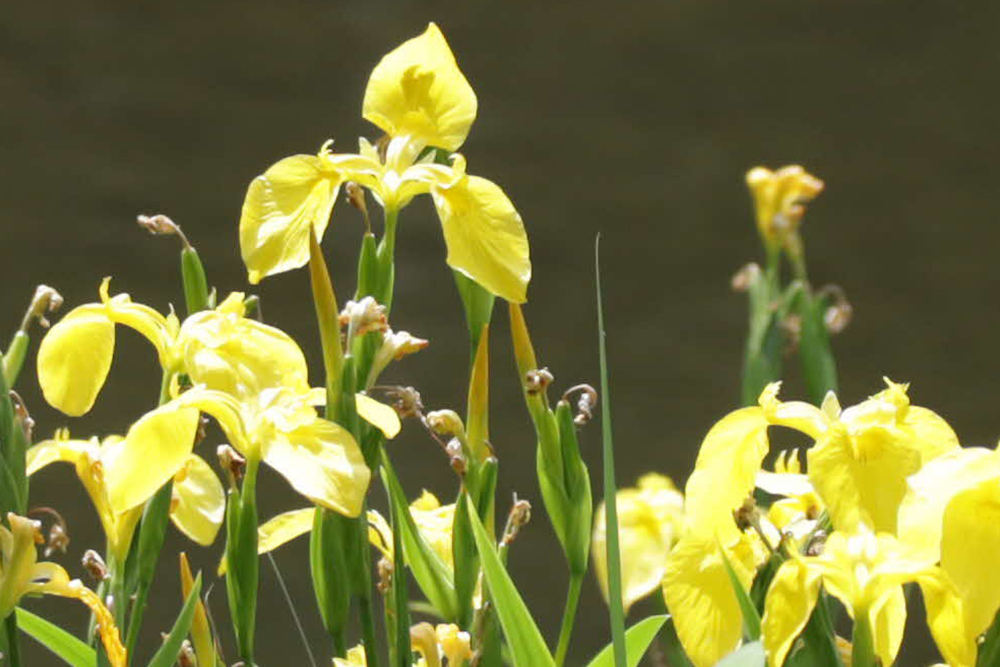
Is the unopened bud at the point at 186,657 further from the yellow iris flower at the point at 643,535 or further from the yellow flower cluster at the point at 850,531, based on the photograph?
the yellow iris flower at the point at 643,535

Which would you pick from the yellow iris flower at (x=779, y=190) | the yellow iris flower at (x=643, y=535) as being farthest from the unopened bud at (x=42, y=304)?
the yellow iris flower at (x=779, y=190)

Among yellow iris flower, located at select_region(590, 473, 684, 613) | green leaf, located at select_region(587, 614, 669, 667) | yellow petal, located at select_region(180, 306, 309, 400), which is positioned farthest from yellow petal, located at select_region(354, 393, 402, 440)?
yellow iris flower, located at select_region(590, 473, 684, 613)

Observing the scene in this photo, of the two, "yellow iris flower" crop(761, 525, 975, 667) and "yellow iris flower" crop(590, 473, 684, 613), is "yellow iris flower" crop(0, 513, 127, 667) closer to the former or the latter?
"yellow iris flower" crop(761, 525, 975, 667)

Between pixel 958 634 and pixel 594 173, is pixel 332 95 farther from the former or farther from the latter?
pixel 958 634

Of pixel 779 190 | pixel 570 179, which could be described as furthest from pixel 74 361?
pixel 570 179

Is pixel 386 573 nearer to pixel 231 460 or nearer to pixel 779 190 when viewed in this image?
pixel 231 460
